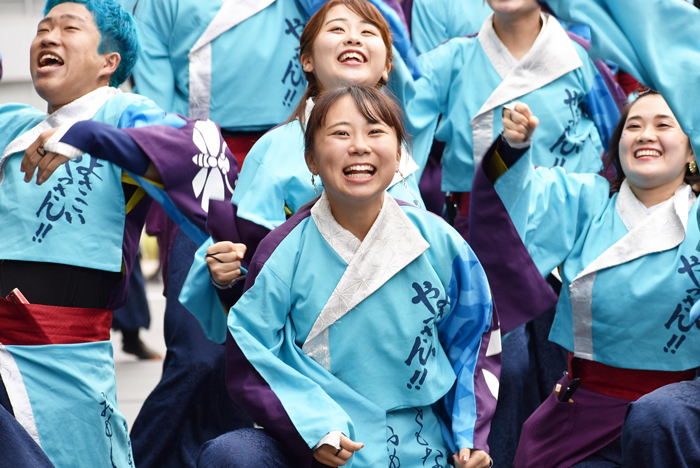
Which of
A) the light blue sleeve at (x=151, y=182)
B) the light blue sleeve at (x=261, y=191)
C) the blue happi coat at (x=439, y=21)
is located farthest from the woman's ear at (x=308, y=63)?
the blue happi coat at (x=439, y=21)

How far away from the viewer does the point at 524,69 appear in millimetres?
3318

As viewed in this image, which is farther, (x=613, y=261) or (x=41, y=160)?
(x=613, y=261)

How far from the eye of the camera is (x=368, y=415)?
2.13 metres

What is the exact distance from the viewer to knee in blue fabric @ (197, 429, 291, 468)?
2.05m

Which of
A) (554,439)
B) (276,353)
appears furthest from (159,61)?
(554,439)

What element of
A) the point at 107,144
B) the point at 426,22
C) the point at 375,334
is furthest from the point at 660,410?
the point at 426,22

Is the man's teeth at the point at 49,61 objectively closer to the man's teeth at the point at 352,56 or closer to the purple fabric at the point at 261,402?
the man's teeth at the point at 352,56

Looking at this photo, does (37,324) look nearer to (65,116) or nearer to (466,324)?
(65,116)

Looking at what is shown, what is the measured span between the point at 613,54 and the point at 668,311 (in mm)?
942

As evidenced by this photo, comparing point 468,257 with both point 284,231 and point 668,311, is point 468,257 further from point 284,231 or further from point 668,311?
point 668,311

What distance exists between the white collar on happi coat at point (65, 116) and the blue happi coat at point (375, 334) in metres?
0.77

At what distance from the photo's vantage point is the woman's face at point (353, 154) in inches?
86.3

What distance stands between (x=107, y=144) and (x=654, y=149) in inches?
59.0

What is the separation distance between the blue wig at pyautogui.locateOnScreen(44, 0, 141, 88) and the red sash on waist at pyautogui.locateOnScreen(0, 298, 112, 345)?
29.1 inches
